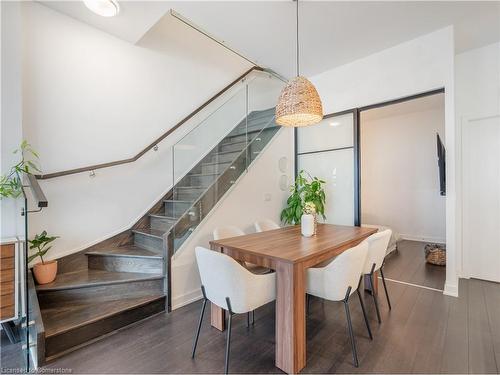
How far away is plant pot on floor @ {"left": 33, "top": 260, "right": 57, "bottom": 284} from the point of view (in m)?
2.30

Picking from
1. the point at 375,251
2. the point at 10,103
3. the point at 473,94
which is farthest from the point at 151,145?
the point at 473,94

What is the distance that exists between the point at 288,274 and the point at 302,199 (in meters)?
2.79

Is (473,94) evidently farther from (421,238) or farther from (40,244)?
(40,244)

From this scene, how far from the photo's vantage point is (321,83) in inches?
171

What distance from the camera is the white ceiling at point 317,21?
2633 millimetres

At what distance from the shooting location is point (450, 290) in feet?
9.45

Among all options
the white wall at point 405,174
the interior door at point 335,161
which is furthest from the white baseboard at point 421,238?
the interior door at point 335,161

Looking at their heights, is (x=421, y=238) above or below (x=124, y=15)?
below

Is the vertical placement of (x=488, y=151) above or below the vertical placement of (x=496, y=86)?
below

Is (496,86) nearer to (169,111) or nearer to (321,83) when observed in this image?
(321,83)

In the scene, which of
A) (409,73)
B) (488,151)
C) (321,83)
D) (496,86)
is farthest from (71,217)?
(496,86)

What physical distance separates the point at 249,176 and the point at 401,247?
3.68 m

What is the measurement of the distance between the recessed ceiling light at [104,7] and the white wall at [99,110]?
49 centimetres

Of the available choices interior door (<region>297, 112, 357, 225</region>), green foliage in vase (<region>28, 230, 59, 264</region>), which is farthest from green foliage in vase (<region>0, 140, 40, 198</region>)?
interior door (<region>297, 112, 357, 225</region>)
